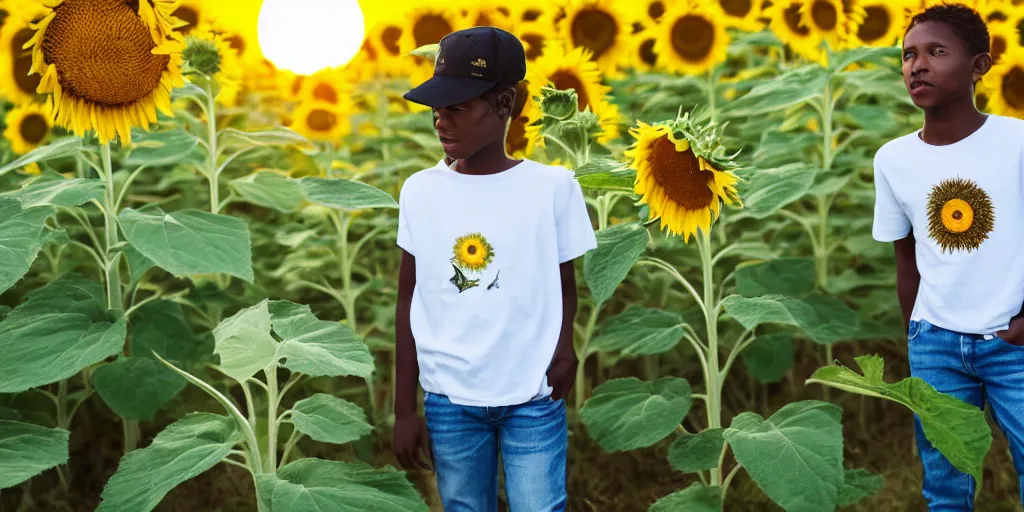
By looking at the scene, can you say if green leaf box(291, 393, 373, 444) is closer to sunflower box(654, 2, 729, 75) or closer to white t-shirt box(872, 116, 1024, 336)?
white t-shirt box(872, 116, 1024, 336)

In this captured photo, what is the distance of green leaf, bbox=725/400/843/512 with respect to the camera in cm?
210

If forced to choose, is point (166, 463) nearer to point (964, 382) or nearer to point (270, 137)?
point (270, 137)

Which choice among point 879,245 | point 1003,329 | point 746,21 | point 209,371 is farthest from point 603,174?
point 746,21

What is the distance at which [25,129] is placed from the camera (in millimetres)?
3619

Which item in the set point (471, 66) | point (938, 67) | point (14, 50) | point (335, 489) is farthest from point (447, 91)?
point (14, 50)

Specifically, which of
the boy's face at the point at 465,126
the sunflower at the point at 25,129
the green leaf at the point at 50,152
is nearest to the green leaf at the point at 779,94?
the boy's face at the point at 465,126

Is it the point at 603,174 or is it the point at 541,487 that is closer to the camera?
the point at 541,487

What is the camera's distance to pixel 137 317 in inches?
102

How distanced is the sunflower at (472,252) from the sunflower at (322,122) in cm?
222

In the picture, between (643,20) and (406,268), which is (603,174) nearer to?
(406,268)

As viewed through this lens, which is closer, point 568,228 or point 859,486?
point 568,228

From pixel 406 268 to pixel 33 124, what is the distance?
2201 millimetres

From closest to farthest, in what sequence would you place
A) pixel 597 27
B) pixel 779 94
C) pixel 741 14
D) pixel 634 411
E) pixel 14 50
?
1. pixel 634 411
2. pixel 779 94
3. pixel 14 50
4. pixel 597 27
5. pixel 741 14

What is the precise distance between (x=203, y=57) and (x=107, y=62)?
64cm
